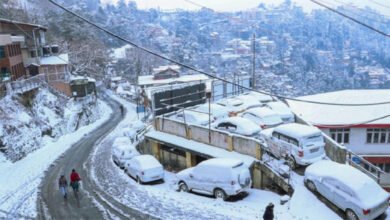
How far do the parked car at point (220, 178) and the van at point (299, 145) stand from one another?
2.47 m

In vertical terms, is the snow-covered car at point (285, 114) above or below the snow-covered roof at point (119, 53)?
above

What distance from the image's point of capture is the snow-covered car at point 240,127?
1936 cm

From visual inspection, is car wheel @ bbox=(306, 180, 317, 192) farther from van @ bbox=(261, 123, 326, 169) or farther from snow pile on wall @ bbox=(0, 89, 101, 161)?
snow pile on wall @ bbox=(0, 89, 101, 161)

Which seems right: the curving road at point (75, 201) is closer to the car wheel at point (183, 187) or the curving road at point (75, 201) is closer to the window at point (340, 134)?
the car wheel at point (183, 187)

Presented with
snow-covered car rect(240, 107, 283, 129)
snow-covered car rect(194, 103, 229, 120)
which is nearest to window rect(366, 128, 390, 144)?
snow-covered car rect(240, 107, 283, 129)

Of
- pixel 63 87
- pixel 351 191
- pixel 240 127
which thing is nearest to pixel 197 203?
pixel 240 127

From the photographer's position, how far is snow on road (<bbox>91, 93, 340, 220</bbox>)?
13078mm

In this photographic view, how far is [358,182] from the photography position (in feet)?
39.5

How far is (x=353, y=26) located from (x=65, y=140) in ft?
579

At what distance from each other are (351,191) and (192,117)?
12927mm

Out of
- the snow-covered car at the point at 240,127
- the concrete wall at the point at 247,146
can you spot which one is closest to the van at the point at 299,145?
the concrete wall at the point at 247,146

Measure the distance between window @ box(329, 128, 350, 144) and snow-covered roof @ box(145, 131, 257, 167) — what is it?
1105 centimetres

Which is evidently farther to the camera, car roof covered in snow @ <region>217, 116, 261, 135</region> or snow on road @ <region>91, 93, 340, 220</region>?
car roof covered in snow @ <region>217, 116, 261, 135</region>

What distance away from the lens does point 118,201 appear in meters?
16.0
